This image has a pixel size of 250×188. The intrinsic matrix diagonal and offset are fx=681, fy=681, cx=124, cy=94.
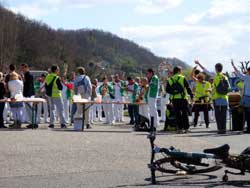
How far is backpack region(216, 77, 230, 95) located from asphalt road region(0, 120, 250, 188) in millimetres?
1228

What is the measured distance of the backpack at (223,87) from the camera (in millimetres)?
19406

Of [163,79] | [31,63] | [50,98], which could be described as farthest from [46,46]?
[50,98]

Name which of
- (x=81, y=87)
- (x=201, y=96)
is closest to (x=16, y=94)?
(x=81, y=87)

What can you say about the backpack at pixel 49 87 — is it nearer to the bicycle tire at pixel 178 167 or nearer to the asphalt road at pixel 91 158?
the asphalt road at pixel 91 158

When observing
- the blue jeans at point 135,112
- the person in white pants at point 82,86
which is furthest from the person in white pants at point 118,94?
the person in white pants at point 82,86

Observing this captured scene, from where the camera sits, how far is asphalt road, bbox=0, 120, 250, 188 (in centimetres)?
1016

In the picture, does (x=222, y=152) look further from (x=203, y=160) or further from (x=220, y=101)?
(x=220, y=101)

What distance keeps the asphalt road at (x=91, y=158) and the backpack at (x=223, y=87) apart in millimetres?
1228

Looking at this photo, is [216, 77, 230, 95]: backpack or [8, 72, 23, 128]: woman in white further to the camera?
[8, 72, 23, 128]: woman in white

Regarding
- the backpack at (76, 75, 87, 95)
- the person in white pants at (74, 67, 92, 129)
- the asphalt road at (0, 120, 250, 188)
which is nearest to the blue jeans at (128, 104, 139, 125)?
the person in white pants at (74, 67, 92, 129)

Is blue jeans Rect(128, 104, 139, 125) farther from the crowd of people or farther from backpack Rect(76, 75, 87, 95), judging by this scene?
backpack Rect(76, 75, 87, 95)

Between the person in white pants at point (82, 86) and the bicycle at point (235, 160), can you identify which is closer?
the bicycle at point (235, 160)

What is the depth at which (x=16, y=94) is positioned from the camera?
20.3 meters

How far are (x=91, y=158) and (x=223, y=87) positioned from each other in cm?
747
